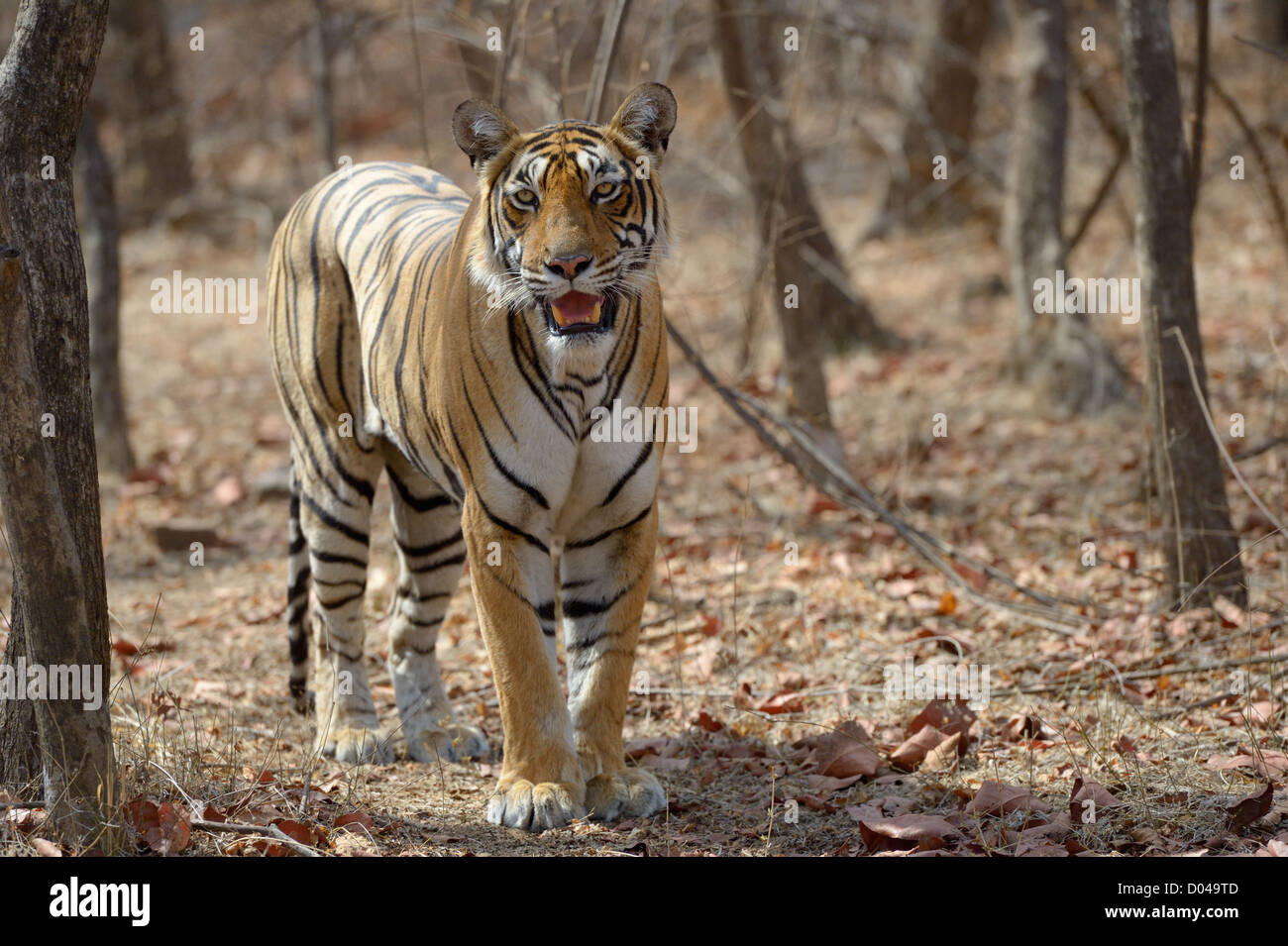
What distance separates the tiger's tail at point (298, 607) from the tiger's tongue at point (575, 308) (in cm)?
188

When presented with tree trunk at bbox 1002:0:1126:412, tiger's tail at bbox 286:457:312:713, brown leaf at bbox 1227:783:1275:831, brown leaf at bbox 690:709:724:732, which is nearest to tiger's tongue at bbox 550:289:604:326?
brown leaf at bbox 690:709:724:732

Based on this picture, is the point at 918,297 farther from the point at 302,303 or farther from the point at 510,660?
the point at 510,660

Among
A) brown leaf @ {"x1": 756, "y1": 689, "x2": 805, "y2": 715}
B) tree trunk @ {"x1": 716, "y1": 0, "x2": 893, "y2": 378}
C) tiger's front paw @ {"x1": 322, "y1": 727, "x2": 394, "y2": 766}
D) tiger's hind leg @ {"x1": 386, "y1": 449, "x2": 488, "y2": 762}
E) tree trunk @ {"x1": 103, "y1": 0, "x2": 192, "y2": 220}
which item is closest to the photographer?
tiger's front paw @ {"x1": 322, "y1": 727, "x2": 394, "y2": 766}

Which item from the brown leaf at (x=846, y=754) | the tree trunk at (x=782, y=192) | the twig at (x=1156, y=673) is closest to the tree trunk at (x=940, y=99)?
the tree trunk at (x=782, y=192)

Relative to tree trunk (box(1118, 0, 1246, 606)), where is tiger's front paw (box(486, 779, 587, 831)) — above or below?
below

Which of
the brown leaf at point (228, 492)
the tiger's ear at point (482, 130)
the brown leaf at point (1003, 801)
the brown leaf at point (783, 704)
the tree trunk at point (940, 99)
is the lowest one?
the brown leaf at point (1003, 801)

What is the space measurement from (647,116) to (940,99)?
10.3 meters

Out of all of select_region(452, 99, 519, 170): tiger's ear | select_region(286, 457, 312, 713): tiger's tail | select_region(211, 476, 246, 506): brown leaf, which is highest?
select_region(452, 99, 519, 170): tiger's ear

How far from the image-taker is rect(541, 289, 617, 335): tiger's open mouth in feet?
12.3

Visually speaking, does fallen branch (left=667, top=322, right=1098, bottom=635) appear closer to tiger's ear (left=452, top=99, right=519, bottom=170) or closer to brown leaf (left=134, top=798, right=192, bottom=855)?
tiger's ear (left=452, top=99, right=519, bottom=170)

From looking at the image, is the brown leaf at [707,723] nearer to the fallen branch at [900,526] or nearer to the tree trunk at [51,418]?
the fallen branch at [900,526]

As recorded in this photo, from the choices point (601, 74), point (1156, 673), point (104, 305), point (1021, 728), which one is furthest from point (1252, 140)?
point (104, 305)

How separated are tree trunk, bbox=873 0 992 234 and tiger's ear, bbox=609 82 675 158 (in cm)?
973

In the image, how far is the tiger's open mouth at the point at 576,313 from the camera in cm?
375
